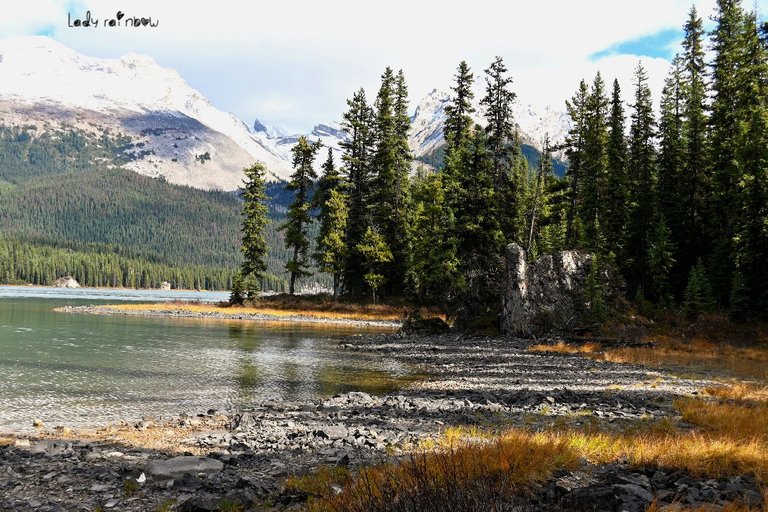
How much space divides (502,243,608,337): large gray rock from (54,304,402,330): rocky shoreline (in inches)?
655

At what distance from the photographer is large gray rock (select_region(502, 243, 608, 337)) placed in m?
35.3

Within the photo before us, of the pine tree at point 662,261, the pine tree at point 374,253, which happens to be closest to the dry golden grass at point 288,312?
the pine tree at point 374,253

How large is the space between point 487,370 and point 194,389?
12.4 metres

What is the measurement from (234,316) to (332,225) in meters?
15.2

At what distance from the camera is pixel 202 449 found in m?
11.2

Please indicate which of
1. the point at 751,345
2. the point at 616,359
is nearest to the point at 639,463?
the point at 616,359

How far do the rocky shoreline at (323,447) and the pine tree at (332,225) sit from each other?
134 ft

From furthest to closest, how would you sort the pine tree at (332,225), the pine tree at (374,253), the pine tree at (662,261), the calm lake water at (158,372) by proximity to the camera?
the pine tree at (332,225), the pine tree at (374,253), the pine tree at (662,261), the calm lake water at (158,372)

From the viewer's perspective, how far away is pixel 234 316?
5878 centimetres

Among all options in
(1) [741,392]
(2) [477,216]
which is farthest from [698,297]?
(1) [741,392]

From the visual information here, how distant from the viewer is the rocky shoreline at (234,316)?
177ft

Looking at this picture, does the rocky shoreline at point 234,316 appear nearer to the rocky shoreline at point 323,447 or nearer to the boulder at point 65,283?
the rocky shoreline at point 323,447

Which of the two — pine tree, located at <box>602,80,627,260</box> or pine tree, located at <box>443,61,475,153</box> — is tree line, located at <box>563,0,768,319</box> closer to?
pine tree, located at <box>602,80,627,260</box>

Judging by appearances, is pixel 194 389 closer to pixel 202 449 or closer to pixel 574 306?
pixel 202 449
